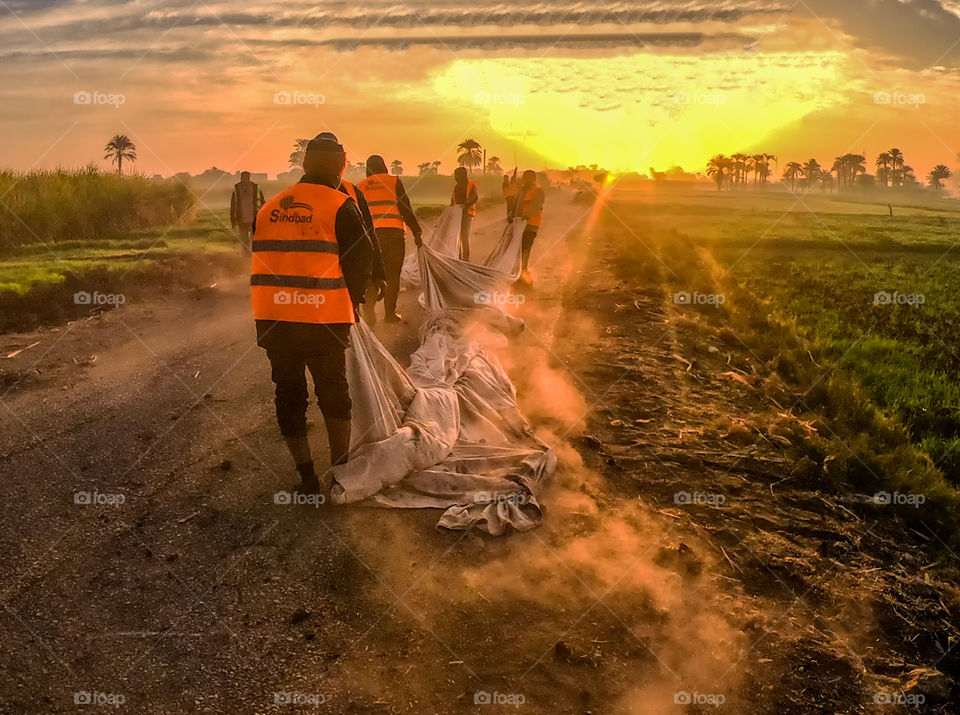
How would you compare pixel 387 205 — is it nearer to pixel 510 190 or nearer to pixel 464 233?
pixel 464 233

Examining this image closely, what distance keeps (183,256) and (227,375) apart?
28.8 feet

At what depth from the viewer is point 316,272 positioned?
16.6 feet

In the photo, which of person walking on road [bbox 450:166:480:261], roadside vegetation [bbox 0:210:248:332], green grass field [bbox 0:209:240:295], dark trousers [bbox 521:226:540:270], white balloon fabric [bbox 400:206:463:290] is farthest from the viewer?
dark trousers [bbox 521:226:540:270]

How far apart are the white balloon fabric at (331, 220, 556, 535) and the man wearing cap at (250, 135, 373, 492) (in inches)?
21.2

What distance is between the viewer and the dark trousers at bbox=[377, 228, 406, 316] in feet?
33.2

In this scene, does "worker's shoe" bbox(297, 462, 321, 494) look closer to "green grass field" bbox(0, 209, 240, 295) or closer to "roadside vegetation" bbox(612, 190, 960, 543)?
"roadside vegetation" bbox(612, 190, 960, 543)

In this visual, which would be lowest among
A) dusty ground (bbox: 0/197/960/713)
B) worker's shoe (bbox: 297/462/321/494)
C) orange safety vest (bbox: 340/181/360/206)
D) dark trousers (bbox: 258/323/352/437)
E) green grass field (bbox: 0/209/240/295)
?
dusty ground (bbox: 0/197/960/713)

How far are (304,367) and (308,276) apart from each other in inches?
28.7

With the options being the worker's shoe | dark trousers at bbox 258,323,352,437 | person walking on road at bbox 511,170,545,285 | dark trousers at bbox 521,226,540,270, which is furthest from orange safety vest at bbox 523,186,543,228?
the worker's shoe

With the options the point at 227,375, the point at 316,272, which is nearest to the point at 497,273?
the point at 227,375

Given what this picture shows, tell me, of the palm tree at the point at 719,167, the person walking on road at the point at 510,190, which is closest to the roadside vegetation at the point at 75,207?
the person walking on road at the point at 510,190

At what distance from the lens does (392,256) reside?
34.0 feet

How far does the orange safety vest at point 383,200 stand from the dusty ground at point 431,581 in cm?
317

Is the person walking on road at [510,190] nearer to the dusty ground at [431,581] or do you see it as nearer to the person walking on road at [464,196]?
the person walking on road at [464,196]
